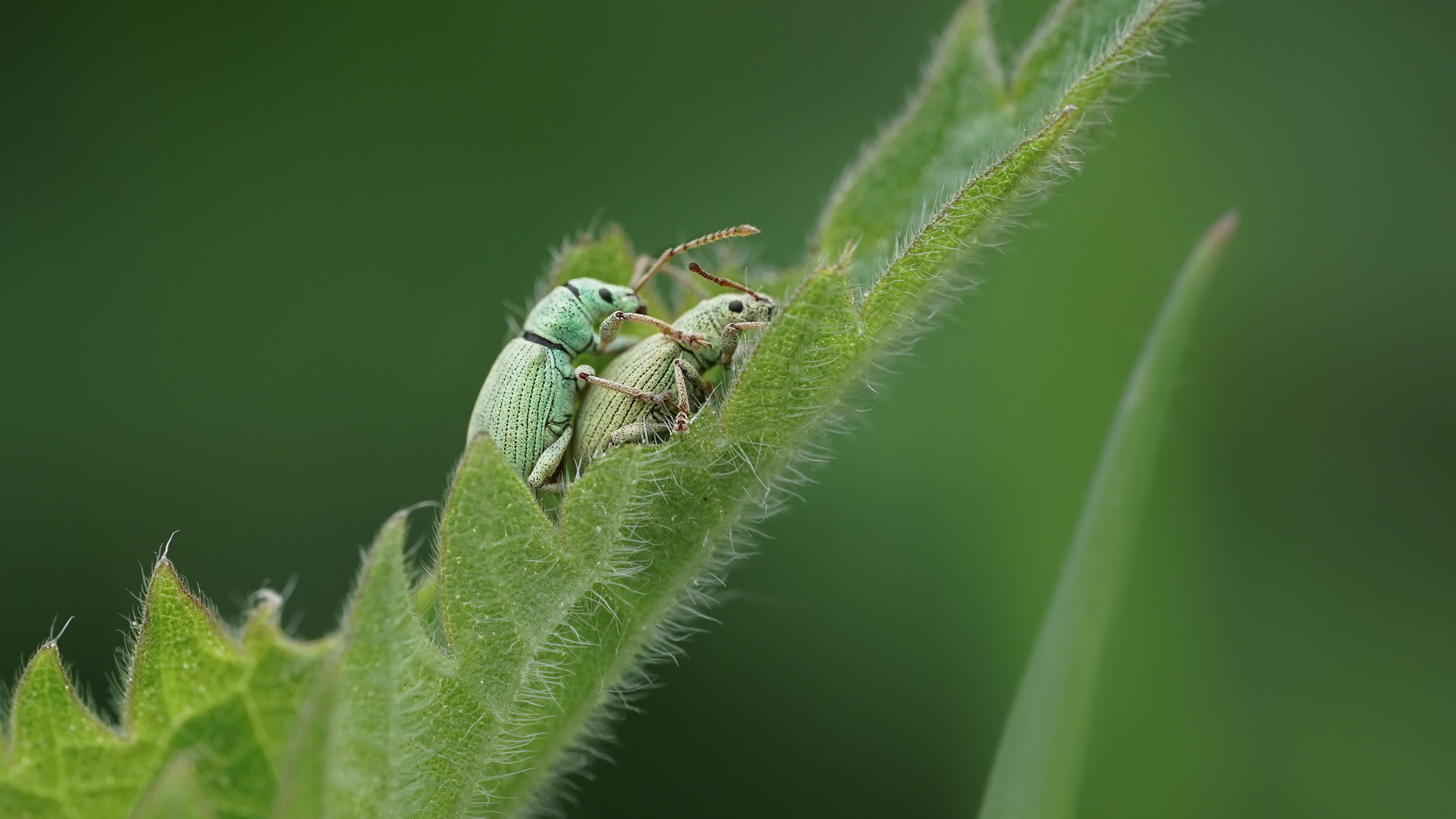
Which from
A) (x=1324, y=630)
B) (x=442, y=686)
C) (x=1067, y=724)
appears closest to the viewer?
(x=1067, y=724)

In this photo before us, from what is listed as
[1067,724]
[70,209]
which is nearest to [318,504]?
[70,209]

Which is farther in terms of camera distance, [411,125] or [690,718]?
[411,125]

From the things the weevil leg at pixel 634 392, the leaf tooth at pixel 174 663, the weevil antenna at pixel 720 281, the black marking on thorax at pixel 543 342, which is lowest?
the leaf tooth at pixel 174 663

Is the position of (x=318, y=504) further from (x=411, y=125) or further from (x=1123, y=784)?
(x=1123, y=784)

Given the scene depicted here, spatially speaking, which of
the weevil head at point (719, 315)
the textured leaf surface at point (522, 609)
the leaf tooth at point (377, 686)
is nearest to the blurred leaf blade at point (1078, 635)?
the textured leaf surface at point (522, 609)

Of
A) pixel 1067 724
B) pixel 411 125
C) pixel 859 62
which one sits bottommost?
pixel 1067 724

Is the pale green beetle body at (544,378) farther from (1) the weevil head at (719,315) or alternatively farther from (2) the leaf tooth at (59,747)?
(2) the leaf tooth at (59,747)

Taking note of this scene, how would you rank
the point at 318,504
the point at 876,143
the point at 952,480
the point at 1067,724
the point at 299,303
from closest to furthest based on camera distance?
the point at 1067,724
the point at 876,143
the point at 952,480
the point at 318,504
the point at 299,303

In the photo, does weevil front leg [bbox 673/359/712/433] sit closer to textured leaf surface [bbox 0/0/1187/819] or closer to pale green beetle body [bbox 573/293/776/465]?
pale green beetle body [bbox 573/293/776/465]
